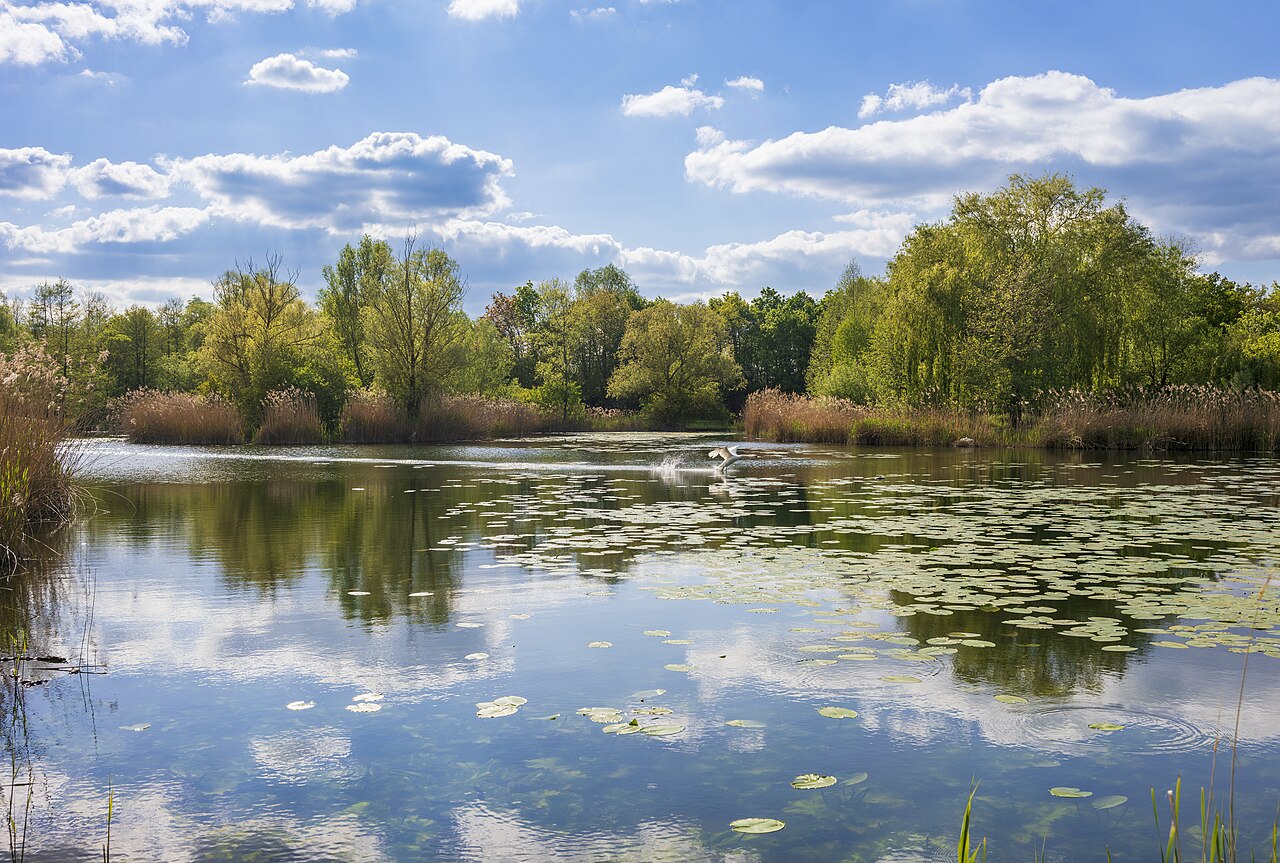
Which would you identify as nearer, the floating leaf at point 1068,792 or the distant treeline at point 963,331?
the floating leaf at point 1068,792

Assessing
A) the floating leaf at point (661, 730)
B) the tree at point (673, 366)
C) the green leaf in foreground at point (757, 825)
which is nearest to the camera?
the green leaf in foreground at point (757, 825)

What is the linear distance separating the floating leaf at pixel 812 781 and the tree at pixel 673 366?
2123 inches

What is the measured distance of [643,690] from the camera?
481cm

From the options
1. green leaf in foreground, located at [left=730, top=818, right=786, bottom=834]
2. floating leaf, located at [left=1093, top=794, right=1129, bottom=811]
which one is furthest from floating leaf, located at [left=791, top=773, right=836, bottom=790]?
floating leaf, located at [left=1093, top=794, right=1129, bottom=811]

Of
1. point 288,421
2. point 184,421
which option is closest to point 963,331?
point 288,421

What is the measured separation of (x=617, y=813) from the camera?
3.38 metres

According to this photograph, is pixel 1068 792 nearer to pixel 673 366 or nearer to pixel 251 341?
pixel 251 341

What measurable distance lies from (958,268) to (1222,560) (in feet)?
88.5

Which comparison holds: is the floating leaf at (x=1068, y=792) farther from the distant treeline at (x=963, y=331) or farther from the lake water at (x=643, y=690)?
the distant treeline at (x=963, y=331)

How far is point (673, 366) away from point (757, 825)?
183ft

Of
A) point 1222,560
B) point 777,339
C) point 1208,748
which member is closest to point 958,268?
point 1222,560

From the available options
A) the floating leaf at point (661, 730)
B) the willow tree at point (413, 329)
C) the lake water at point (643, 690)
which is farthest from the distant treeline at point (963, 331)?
the floating leaf at point (661, 730)

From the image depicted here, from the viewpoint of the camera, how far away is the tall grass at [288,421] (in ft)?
114

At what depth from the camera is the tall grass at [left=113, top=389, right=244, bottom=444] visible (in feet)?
114
